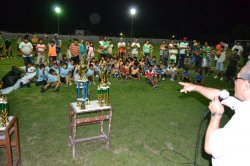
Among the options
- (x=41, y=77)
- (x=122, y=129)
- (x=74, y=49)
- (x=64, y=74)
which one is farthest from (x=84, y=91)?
(x=74, y=49)

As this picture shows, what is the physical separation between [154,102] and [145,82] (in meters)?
3.38

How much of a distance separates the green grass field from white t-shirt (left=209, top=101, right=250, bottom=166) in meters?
3.14

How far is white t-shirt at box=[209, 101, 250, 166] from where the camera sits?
1.73 metres

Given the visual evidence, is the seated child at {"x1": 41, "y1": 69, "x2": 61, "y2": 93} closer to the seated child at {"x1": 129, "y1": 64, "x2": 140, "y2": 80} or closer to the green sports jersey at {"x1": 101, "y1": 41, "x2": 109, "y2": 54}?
the seated child at {"x1": 129, "y1": 64, "x2": 140, "y2": 80}

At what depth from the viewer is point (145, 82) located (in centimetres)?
1201

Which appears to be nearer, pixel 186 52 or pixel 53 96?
pixel 53 96

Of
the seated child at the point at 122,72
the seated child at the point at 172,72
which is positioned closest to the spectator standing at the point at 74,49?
the seated child at the point at 122,72

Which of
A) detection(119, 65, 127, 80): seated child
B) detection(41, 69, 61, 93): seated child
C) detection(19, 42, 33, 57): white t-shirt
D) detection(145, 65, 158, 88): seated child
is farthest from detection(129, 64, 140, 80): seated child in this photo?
detection(19, 42, 33, 57): white t-shirt

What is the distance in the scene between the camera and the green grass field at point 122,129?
4879 mm

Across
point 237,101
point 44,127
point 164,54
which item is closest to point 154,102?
point 44,127

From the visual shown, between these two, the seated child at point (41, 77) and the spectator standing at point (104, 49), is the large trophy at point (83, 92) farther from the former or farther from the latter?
the spectator standing at point (104, 49)

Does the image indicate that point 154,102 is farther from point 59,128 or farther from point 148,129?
point 59,128

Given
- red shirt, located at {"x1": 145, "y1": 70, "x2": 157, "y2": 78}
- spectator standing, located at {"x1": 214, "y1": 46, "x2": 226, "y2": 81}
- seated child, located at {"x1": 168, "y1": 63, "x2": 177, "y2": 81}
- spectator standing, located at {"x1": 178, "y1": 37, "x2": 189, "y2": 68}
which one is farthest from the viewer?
spectator standing, located at {"x1": 178, "y1": 37, "x2": 189, "y2": 68}

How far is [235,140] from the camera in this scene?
1.75 meters
